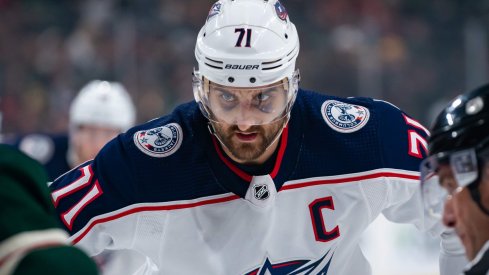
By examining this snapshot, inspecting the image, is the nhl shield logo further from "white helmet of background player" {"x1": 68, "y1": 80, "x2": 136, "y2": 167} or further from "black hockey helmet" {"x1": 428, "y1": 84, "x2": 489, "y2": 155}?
"white helmet of background player" {"x1": 68, "y1": 80, "x2": 136, "y2": 167}

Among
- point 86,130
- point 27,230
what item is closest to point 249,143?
point 27,230

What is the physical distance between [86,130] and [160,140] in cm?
275

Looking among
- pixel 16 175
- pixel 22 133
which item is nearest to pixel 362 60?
pixel 22 133

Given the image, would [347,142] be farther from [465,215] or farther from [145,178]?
[465,215]

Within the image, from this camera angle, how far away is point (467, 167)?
5.22 ft

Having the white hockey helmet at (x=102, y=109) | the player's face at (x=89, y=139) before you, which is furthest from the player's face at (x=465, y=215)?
the white hockey helmet at (x=102, y=109)

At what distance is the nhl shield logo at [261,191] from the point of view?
2.45 metres

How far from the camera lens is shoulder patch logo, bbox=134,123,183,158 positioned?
2.48 meters

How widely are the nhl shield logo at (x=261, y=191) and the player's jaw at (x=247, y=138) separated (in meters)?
0.08

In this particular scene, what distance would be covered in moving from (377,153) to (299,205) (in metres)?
0.27

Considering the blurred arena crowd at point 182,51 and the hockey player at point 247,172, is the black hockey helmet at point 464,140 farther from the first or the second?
the blurred arena crowd at point 182,51

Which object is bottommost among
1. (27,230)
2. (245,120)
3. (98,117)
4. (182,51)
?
(98,117)

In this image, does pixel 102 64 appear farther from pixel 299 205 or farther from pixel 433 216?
pixel 433 216

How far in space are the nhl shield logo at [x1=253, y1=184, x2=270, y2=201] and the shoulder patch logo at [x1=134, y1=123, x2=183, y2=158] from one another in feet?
0.84
